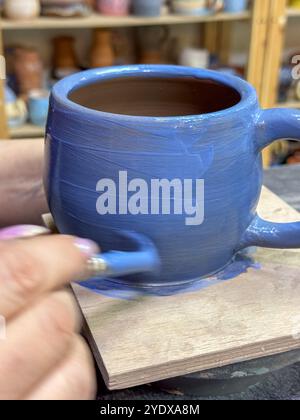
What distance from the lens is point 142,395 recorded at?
0.41 metres

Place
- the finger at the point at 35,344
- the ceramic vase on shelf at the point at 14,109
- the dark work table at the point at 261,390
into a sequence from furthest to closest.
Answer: the ceramic vase on shelf at the point at 14,109
the dark work table at the point at 261,390
the finger at the point at 35,344

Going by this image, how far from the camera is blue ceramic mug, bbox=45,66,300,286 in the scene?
38cm

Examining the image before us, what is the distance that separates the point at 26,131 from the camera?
1.50 meters

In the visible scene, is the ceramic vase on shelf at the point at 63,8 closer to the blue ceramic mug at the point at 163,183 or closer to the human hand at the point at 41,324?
the blue ceramic mug at the point at 163,183

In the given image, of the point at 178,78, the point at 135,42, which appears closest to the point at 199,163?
the point at 178,78

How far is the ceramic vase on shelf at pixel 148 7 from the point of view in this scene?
4.71ft

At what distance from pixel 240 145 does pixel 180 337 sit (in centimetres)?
15

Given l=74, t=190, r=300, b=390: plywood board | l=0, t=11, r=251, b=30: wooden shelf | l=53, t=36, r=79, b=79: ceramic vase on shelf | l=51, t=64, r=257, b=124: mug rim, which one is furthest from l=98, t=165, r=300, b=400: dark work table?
l=53, t=36, r=79, b=79: ceramic vase on shelf

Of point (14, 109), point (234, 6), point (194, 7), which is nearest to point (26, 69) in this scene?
point (14, 109)

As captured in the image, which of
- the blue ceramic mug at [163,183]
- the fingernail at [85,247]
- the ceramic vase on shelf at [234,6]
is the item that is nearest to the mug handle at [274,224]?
the blue ceramic mug at [163,183]

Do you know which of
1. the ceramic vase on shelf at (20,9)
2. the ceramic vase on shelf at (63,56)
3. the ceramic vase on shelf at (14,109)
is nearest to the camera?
the ceramic vase on shelf at (20,9)

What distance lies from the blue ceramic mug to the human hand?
50mm

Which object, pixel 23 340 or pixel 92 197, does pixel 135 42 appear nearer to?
pixel 92 197

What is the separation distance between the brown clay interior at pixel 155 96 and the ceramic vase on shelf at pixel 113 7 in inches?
40.8
